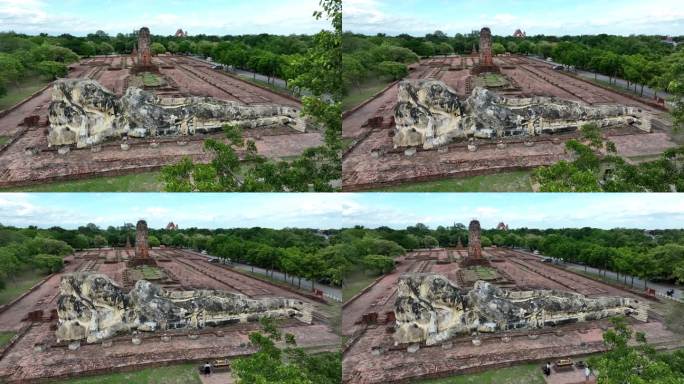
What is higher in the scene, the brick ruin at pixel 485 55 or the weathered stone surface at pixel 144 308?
the brick ruin at pixel 485 55

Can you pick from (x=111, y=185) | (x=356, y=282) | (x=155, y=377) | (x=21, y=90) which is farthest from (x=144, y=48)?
(x=155, y=377)

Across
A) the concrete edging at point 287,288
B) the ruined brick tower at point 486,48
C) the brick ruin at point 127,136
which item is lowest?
the concrete edging at point 287,288

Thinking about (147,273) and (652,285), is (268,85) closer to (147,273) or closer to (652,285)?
(147,273)

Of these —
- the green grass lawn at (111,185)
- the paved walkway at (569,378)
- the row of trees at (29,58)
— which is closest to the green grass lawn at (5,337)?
the green grass lawn at (111,185)

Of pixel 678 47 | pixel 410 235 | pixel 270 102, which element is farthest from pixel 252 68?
pixel 678 47

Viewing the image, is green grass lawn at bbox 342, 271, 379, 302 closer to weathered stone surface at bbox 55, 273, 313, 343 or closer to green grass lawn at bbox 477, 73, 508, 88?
weathered stone surface at bbox 55, 273, 313, 343

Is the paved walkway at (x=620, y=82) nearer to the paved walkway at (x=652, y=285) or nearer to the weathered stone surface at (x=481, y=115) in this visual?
the weathered stone surface at (x=481, y=115)

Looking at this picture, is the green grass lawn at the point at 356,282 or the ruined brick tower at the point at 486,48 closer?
the ruined brick tower at the point at 486,48
